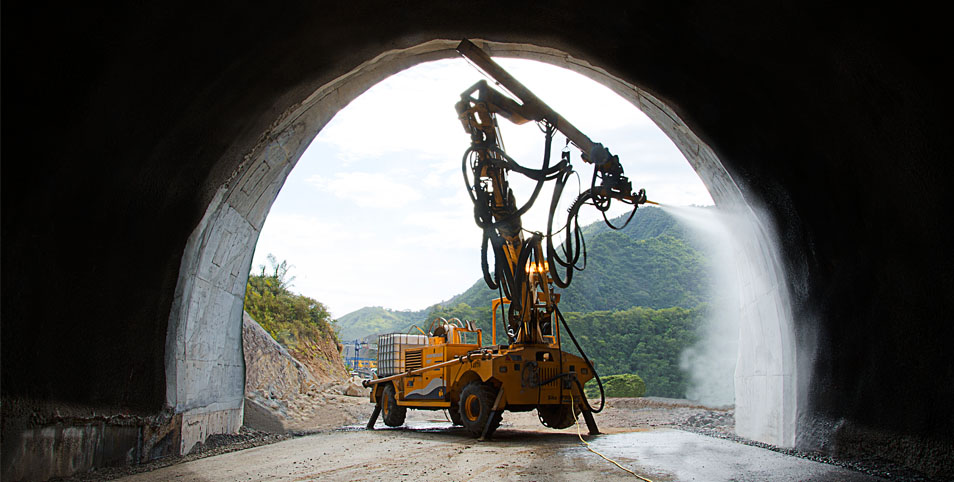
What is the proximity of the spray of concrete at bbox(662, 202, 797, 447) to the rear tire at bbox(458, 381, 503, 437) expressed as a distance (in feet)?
11.7

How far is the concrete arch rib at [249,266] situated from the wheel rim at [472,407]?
345cm

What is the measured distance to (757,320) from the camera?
27.7ft

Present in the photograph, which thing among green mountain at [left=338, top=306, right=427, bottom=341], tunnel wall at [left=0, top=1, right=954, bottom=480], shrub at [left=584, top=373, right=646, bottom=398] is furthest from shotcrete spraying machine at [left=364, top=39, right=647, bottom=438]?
green mountain at [left=338, top=306, right=427, bottom=341]

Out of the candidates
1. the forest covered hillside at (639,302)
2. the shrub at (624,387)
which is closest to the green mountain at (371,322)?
the forest covered hillside at (639,302)

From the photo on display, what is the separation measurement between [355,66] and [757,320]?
6122mm

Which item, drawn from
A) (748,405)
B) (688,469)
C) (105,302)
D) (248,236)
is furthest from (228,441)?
(748,405)

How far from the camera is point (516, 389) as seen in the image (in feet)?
32.1

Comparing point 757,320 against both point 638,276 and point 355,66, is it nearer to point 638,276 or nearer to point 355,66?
point 355,66

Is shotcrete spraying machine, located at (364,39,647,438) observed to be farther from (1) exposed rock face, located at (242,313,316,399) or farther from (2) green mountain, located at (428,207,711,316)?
(2) green mountain, located at (428,207,711,316)

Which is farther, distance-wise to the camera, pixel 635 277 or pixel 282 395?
pixel 635 277

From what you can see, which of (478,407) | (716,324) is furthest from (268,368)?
(716,324)

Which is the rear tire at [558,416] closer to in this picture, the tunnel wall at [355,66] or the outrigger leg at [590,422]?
the outrigger leg at [590,422]

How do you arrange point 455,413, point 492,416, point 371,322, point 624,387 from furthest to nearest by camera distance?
point 371,322
point 624,387
point 455,413
point 492,416

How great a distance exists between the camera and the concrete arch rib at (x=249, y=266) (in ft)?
23.2
